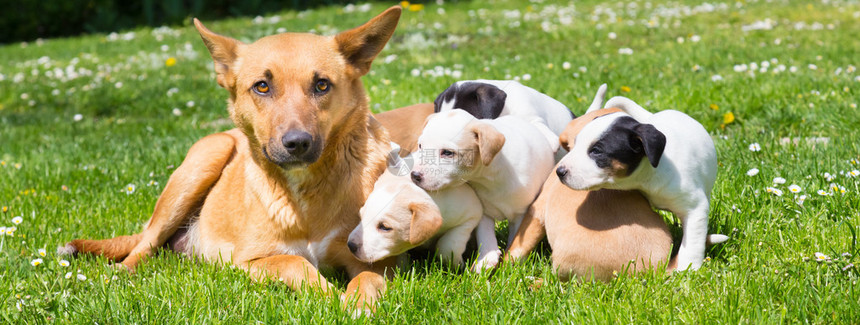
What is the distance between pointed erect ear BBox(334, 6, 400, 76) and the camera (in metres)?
3.73

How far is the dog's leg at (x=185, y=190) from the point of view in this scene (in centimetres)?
446

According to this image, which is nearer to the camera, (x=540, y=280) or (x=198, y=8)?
(x=540, y=280)

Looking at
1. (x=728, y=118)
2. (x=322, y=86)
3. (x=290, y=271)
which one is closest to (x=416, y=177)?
(x=322, y=86)

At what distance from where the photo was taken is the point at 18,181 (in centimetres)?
588

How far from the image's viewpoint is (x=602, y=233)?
3.34 m

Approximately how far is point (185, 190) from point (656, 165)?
2.84m

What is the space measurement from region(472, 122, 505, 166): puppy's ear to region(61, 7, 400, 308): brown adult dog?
2.04 feet

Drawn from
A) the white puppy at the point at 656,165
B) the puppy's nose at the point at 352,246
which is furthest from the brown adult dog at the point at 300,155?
the white puppy at the point at 656,165

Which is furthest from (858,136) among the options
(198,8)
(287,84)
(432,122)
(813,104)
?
(198,8)

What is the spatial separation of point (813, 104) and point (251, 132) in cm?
470

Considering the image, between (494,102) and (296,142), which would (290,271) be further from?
(494,102)

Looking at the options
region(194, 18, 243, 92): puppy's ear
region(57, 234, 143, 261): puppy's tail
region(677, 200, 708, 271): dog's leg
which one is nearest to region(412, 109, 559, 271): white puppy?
region(677, 200, 708, 271): dog's leg

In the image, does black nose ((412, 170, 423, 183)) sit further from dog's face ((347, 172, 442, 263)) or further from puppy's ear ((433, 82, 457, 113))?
puppy's ear ((433, 82, 457, 113))

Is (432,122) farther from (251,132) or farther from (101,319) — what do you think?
(101,319)
